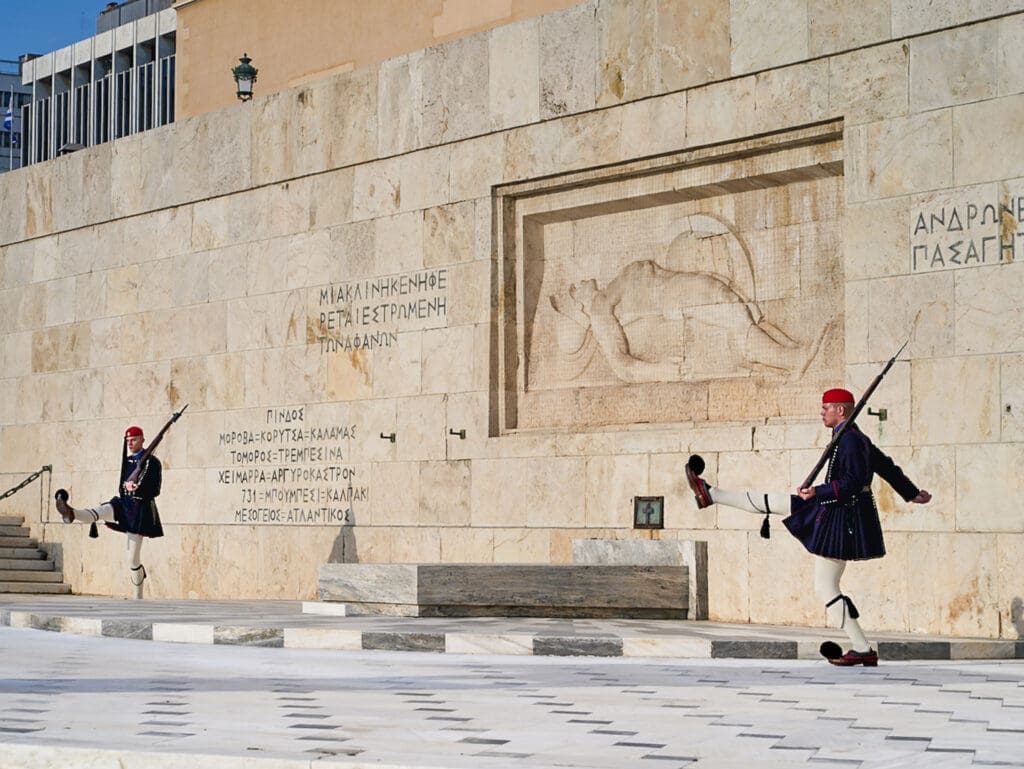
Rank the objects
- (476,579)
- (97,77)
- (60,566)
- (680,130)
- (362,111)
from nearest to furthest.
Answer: (476,579) → (680,130) → (362,111) → (60,566) → (97,77)

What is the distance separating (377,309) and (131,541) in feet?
11.3

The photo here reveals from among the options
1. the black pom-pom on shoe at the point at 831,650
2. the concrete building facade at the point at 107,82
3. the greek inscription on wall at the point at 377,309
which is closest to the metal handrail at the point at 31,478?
the greek inscription on wall at the point at 377,309

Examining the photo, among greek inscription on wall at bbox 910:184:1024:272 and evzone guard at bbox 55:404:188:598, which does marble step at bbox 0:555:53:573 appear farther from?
greek inscription on wall at bbox 910:184:1024:272

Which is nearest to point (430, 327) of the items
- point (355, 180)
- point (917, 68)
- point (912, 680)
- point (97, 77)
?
point (355, 180)

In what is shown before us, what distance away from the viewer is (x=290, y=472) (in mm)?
16984

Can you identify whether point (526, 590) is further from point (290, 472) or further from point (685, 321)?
point (290, 472)

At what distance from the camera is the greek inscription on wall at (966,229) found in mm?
11914

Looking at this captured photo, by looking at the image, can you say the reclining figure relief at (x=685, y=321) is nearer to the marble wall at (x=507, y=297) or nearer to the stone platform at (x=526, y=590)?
the marble wall at (x=507, y=297)

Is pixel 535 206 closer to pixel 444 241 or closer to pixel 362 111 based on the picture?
pixel 444 241

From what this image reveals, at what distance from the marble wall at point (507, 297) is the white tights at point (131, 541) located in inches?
35.8

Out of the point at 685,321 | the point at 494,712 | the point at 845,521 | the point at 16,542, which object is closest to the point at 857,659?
the point at 845,521

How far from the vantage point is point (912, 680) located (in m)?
9.14

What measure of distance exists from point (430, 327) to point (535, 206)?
156 cm

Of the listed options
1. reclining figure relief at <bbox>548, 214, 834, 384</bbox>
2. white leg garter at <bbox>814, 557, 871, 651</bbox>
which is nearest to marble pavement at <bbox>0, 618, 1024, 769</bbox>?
white leg garter at <bbox>814, 557, 871, 651</bbox>
